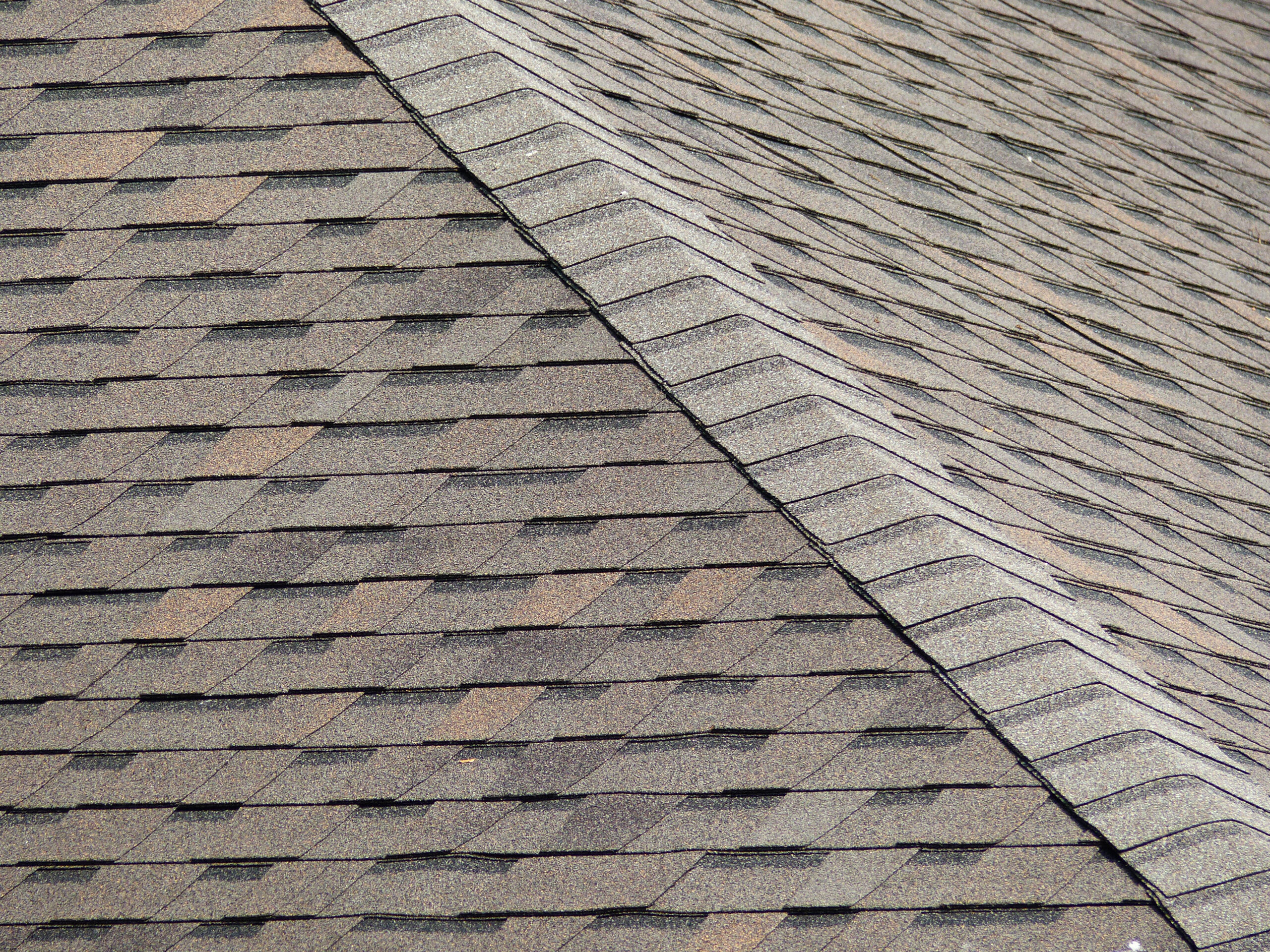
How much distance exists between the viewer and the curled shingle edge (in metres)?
3.51

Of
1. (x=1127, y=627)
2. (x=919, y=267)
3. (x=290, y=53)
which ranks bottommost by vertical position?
(x=1127, y=627)

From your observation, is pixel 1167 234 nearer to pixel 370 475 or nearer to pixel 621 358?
pixel 621 358

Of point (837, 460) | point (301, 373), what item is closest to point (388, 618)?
point (301, 373)

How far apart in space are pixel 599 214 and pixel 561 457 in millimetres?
925

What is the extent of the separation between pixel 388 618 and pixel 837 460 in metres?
1.63

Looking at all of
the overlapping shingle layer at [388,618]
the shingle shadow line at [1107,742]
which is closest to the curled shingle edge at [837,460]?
the shingle shadow line at [1107,742]

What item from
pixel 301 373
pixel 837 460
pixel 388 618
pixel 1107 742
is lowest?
pixel 1107 742

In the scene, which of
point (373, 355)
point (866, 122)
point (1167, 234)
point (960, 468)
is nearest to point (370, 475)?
point (373, 355)

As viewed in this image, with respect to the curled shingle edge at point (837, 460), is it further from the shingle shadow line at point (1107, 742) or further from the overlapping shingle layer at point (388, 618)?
the overlapping shingle layer at point (388, 618)

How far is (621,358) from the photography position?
4.12 metres

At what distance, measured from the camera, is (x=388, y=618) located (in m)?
3.95

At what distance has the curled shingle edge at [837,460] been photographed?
351 cm

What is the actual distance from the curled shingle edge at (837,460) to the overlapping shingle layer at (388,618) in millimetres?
Result: 110

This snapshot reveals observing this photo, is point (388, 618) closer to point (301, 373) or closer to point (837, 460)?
point (301, 373)
